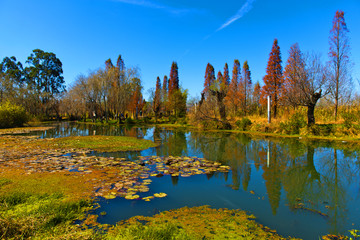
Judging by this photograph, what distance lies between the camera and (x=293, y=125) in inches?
667

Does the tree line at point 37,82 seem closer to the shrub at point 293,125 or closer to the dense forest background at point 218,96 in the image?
the dense forest background at point 218,96

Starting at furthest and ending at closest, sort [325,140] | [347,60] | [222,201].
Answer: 1. [347,60]
2. [325,140]
3. [222,201]

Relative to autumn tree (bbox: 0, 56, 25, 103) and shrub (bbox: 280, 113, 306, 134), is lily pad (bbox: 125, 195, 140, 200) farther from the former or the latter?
autumn tree (bbox: 0, 56, 25, 103)

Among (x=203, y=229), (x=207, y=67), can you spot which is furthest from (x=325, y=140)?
(x=207, y=67)

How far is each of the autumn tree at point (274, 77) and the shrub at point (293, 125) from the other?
30.2 ft

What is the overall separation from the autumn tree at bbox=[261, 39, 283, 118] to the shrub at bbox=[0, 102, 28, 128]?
33.6 m

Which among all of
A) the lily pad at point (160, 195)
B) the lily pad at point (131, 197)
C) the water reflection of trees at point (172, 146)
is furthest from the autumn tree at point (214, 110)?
the lily pad at point (131, 197)

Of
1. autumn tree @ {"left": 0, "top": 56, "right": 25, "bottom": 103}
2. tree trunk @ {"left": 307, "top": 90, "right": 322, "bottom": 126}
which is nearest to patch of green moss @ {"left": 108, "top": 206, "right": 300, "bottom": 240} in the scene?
tree trunk @ {"left": 307, "top": 90, "right": 322, "bottom": 126}

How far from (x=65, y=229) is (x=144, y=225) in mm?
1266

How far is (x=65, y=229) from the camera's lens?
10.5 feet

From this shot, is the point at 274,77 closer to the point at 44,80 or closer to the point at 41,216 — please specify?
the point at 41,216

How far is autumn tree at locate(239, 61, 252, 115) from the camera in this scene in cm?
3383

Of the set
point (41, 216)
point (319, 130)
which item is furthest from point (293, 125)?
point (41, 216)

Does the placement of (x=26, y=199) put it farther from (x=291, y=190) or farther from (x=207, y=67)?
(x=207, y=67)
